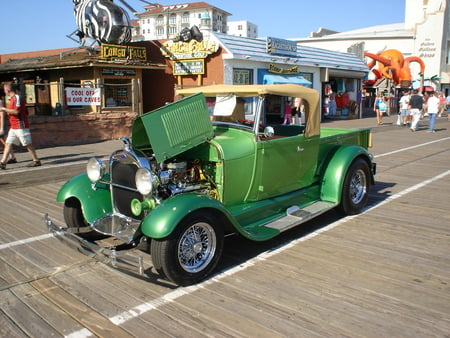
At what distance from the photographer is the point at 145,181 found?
372 cm

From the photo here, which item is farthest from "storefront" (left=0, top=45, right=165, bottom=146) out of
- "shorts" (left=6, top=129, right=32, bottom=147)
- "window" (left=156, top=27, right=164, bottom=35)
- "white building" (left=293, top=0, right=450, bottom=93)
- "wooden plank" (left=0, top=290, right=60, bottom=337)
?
"window" (left=156, top=27, right=164, bottom=35)

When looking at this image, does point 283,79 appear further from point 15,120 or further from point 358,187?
point 358,187

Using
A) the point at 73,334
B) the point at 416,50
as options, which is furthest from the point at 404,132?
the point at 416,50

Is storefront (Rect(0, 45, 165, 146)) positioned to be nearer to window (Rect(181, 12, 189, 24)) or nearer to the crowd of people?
the crowd of people

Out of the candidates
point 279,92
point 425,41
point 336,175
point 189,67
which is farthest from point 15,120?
point 425,41

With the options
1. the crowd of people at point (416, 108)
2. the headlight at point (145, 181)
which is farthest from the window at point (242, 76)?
the headlight at point (145, 181)

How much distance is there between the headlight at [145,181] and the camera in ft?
12.1

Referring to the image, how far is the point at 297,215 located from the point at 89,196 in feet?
7.75

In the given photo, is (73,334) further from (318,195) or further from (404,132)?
(404,132)

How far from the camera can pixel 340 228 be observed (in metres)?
5.13

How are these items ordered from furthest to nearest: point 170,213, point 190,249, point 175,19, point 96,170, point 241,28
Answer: point 241,28, point 175,19, point 96,170, point 190,249, point 170,213

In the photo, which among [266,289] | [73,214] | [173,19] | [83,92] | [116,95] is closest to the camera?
[266,289]

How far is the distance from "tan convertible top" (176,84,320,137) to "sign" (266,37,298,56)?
50.7 ft

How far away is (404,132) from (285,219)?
48.4ft
